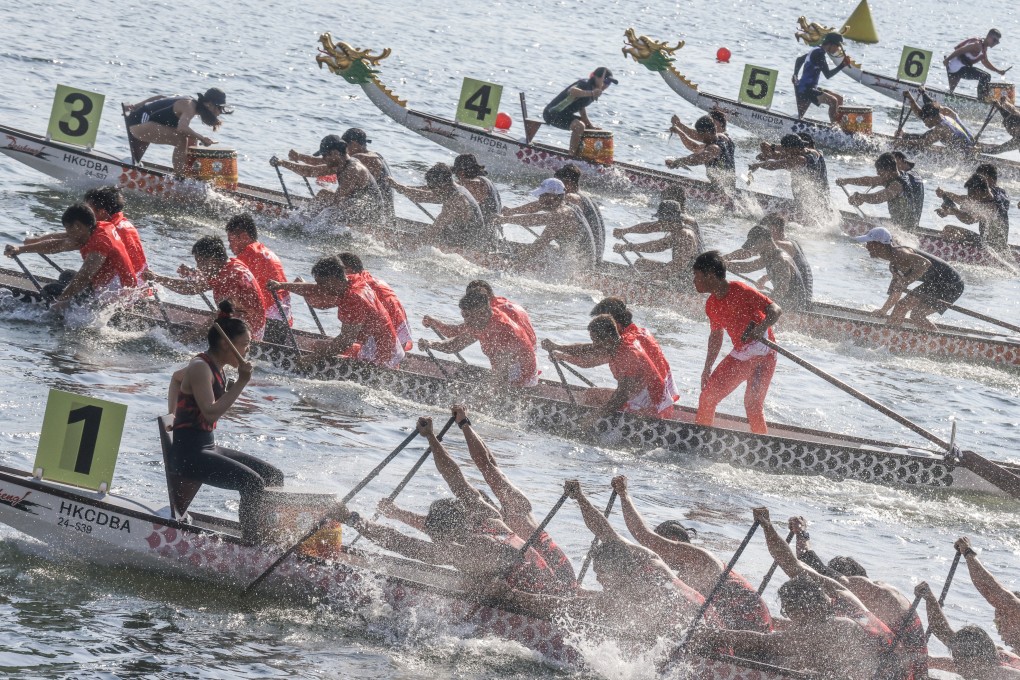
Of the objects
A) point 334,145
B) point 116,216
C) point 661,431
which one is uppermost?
point 334,145

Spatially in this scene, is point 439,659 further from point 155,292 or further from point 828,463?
point 155,292

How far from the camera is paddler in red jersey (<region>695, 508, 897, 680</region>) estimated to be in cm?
766

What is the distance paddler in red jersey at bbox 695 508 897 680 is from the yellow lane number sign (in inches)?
510

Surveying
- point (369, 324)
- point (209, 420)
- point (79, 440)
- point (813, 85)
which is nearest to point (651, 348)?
point (369, 324)

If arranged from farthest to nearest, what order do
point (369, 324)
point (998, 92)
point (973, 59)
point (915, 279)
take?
point (973, 59)
point (998, 92)
point (915, 279)
point (369, 324)

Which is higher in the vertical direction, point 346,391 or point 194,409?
point 194,409

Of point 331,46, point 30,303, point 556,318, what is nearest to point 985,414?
point 556,318

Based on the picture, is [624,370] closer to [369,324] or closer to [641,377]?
[641,377]

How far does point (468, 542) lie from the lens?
879 centimetres

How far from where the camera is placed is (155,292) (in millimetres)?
13562

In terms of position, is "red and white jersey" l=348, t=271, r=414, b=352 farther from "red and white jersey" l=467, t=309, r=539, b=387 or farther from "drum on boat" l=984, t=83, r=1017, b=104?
"drum on boat" l=984, t=83, r=1017, b=104

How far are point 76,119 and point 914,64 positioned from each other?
2327cm

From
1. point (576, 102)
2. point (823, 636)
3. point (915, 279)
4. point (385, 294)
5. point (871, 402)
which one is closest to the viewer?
point (823, 636)

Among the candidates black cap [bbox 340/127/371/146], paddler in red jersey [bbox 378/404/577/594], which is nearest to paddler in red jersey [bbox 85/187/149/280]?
paddler in red jersey [bbox 378/404/577/594]
